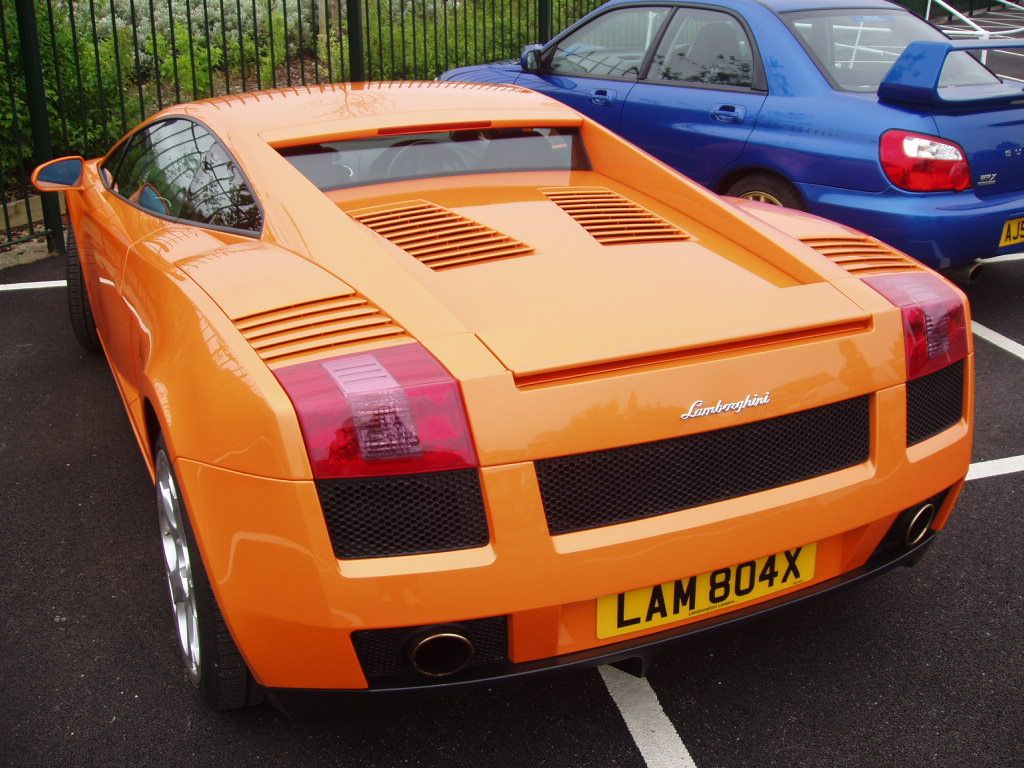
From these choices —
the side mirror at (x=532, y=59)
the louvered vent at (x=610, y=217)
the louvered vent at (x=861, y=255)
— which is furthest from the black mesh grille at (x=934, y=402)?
the side mirror at (x=532, y=59)

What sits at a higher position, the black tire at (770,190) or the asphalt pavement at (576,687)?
the black tire at (770,190)

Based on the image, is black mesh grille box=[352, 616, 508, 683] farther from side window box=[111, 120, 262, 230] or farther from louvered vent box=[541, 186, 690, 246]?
side window box=[111, 120, 262, 230]

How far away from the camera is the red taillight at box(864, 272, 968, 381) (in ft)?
7.80

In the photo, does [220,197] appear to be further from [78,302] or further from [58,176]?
[78,302]

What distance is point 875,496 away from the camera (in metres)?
2.31

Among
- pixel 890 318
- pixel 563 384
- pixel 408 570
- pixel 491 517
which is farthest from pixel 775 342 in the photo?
pixel 408 570

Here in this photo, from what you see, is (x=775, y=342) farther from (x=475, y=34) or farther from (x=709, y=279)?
(x=475, y=34)

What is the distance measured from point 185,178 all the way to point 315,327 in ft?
4.38

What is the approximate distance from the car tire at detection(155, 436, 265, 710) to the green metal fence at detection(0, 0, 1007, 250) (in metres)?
4.70

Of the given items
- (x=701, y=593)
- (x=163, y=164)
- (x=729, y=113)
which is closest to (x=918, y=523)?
(x=701, y=593)

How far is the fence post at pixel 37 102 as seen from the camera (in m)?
6.54

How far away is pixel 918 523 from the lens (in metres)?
2.48

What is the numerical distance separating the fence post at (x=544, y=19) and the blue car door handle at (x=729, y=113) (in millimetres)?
5208

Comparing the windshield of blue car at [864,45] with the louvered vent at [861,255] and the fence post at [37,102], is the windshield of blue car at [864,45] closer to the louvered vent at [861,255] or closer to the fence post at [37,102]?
the louvered vent at [861,255]
